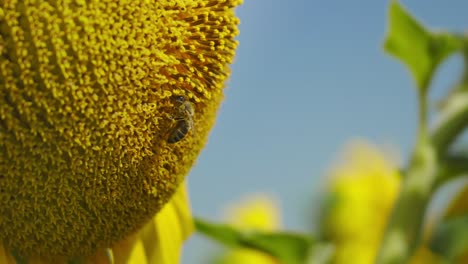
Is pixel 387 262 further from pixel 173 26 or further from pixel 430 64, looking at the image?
pixel 173 26

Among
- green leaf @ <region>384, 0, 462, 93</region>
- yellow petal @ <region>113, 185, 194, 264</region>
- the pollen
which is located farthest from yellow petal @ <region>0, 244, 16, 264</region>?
green leaf @ <region>384, 0, 462, 93</region>

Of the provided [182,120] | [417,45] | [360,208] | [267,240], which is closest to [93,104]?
[182,120]

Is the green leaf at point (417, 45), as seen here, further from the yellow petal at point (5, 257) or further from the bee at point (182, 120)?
the yellow petal at point (5, 257)

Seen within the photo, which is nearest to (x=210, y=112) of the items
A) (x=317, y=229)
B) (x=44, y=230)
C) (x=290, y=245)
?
(x=44, y=230)

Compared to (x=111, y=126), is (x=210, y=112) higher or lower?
higher


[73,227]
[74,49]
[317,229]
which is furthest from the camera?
[317,229]

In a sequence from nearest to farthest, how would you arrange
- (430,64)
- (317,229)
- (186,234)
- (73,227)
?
(73,227) < (186,234) < (430,64) < (317,229)
